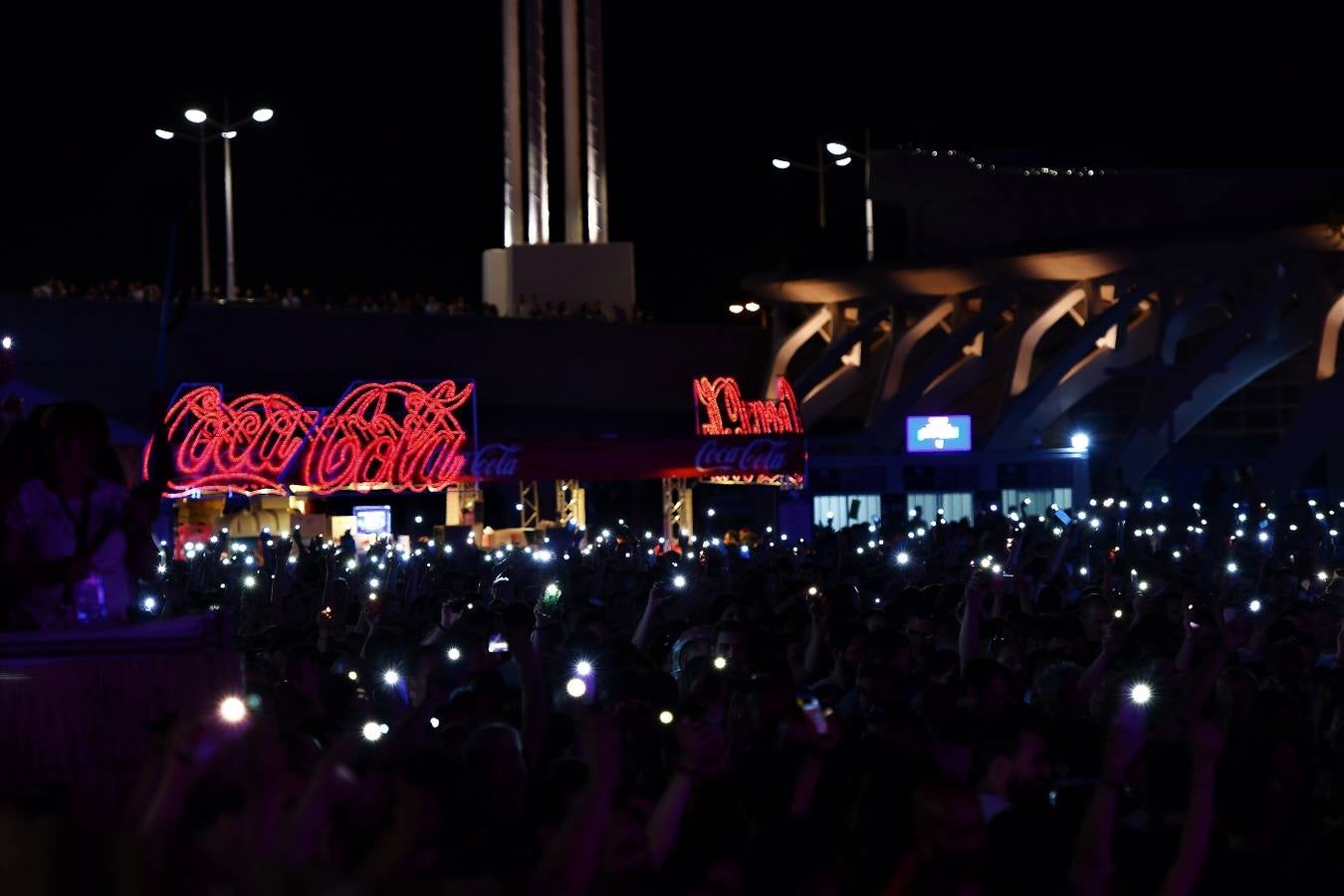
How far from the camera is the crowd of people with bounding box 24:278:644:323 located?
46.1 meters

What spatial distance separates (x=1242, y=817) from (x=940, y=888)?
134cm

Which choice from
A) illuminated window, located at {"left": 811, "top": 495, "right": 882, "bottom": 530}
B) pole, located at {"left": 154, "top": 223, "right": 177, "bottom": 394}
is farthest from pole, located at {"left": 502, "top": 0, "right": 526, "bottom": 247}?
pole, located at {"left": 154, "top": 223, "right": 177, "bottom": 394}

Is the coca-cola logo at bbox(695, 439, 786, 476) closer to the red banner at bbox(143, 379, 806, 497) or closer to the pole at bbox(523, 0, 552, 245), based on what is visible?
the red banner at bbox(143, 379, 806, 497)

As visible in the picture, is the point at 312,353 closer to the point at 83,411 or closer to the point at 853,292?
the point at 853,292

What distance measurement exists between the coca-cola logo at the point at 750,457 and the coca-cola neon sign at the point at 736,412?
2.17 metres

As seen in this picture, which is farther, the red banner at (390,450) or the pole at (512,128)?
the pole at (512,128)

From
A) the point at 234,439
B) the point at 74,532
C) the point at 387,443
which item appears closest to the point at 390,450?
the point at 387,443

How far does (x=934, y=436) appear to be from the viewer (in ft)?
148

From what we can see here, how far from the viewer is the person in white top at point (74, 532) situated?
6164mm

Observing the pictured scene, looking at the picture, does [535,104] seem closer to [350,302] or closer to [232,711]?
[350,302]

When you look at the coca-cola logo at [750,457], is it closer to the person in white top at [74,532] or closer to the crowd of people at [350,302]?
the crowd of people at [350,302]

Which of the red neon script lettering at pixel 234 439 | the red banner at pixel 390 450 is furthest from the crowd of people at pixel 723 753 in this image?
the red banner at pixel 390 450

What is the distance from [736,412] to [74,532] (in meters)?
35.1

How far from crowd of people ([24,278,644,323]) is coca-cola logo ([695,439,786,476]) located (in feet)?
45.4
